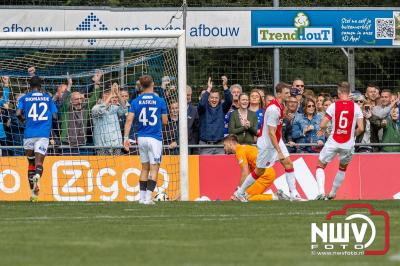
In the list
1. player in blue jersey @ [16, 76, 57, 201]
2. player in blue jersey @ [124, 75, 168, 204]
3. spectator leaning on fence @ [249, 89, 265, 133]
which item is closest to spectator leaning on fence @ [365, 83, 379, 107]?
spectator leaning on fence @ [249, 89, 265, 133]

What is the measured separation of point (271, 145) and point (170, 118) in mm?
2512

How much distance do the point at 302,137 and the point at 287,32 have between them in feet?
8.48

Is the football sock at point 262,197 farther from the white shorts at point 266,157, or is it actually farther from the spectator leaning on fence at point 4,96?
the spectator leaning on fence at point 4,96

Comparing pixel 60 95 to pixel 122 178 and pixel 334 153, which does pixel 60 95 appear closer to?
pixel 122 178

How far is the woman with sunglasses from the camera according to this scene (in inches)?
878

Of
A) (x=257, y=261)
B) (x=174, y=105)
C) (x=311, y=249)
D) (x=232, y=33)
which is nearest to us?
(x=257, y=261)

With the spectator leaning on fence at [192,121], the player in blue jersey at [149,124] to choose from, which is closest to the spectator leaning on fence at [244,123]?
the spectator leaning on fence at [192,121]

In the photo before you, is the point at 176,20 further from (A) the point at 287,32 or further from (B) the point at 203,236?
(B) the point at 203,236

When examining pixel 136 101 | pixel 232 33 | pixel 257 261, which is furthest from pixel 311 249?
pixel 232 33

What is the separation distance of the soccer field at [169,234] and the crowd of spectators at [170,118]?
3847mm

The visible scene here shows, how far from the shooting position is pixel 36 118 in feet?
64.6

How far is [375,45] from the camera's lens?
24.6 m

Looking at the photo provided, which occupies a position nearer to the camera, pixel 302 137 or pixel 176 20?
pixel 302 137

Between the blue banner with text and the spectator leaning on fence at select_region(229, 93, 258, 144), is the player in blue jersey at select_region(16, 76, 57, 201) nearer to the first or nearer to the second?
the spectator leaning on fence at select_region(229, 93, 258, 144)
